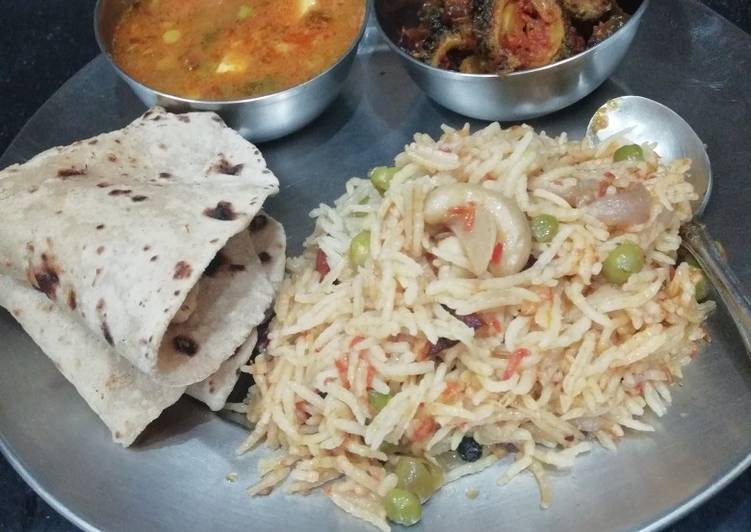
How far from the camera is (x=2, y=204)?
2.84 m

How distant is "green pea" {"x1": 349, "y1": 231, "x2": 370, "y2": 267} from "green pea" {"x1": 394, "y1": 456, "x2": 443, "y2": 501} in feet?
2.22

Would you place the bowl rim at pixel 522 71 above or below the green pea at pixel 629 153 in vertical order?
above

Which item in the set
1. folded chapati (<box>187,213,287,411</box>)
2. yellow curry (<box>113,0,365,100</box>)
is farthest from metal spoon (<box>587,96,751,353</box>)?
folded chapati (<box>187,213,287,411</box>)

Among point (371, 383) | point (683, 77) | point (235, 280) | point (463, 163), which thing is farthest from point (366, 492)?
point (683, 77)

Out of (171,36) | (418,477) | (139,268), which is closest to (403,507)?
(418,477)

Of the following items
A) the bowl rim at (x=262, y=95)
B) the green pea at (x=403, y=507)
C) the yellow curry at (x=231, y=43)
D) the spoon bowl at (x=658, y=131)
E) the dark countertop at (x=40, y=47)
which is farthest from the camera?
the dark countertop at (x=40, y=47)

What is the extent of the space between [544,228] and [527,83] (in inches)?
32.3

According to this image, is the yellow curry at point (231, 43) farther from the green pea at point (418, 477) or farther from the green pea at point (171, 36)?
the green pea at point (418, 477)

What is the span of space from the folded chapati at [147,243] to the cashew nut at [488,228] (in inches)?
25.3

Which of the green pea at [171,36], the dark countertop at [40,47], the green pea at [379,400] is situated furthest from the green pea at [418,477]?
the dark countertop at [40,47]

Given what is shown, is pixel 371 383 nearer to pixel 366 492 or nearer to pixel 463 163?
pixel 366 492

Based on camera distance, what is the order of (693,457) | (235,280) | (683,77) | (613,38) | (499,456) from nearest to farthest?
(693,457) → (499,456) → (235,280) → (613,38) → (683,77)

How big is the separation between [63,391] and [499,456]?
149cm

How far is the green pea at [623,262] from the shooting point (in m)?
2.56
